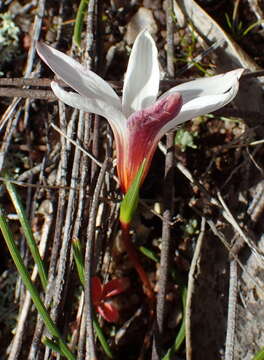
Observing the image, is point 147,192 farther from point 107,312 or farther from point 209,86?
point 209,86

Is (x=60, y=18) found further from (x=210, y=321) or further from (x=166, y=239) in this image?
(x=210, y=321)

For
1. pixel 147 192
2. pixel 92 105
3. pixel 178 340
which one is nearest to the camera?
pixel 92 105

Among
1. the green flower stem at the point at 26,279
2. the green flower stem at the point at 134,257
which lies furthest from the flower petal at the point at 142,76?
the green flower stem at the point at 26,279

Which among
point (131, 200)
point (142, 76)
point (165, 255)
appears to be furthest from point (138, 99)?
point (165, 255)

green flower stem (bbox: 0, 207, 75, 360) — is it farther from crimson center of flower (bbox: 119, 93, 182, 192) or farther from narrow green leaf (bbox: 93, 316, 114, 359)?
crimson center of flower (bbox: 119, 93, 182, 192)

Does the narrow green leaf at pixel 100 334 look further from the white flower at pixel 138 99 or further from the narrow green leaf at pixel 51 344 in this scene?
the white flower at pixel 138 99

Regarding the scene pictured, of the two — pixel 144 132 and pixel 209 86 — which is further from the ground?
Result: pixel 209 86

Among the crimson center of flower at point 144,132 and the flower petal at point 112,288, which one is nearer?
the crimson center of flower at point 144,132
